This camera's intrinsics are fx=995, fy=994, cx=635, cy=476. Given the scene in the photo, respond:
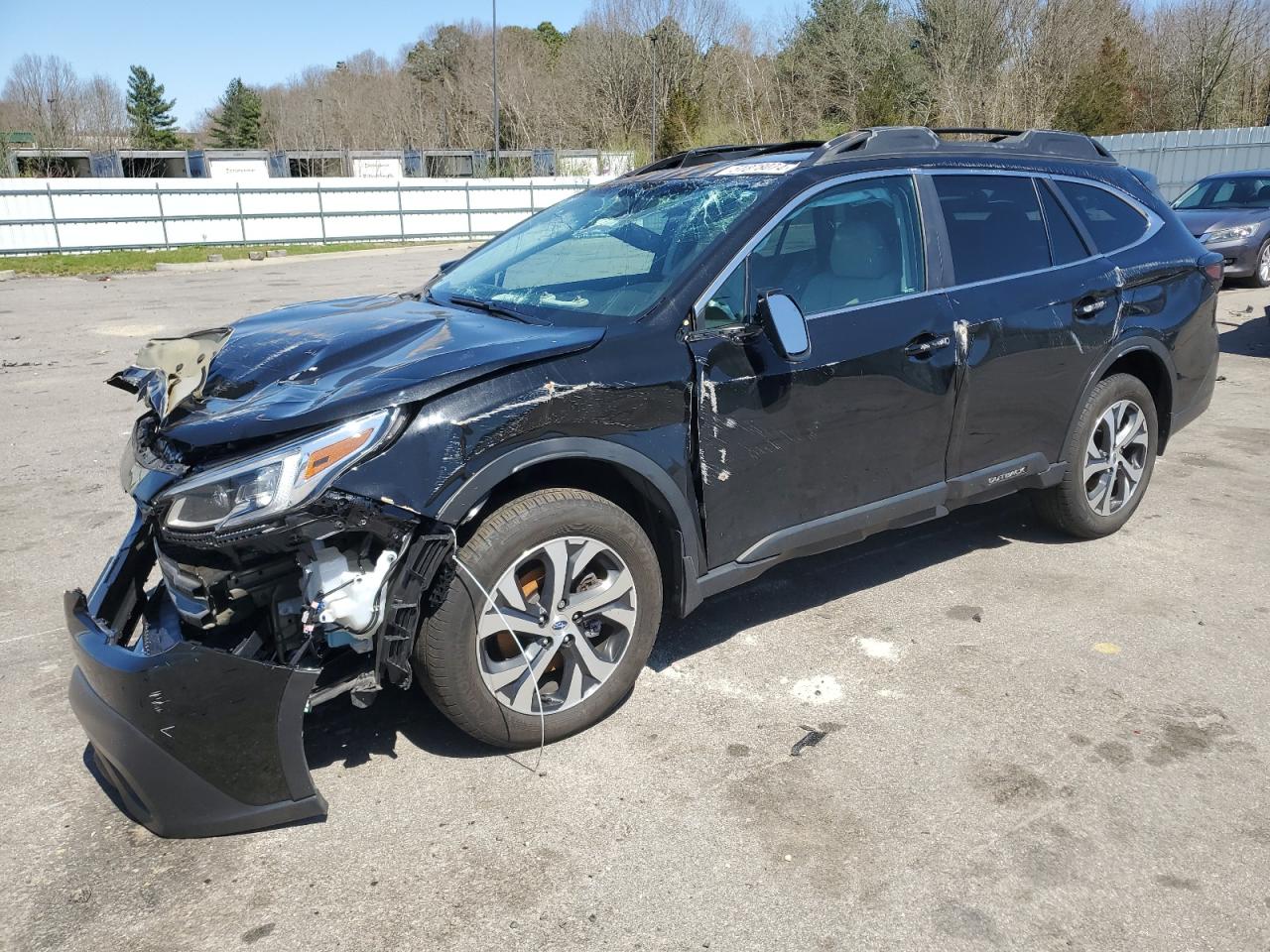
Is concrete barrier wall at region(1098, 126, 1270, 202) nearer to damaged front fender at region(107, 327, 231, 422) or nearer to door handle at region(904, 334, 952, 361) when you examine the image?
door handle at region(904, 334, 952, 361)

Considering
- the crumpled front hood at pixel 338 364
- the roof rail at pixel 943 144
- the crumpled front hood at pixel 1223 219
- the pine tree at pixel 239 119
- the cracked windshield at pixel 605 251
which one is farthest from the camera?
the pine tree at pixel 239 119

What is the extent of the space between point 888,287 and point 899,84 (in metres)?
40.4

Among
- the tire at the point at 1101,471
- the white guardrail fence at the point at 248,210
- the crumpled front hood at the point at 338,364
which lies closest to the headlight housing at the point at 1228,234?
the tire at the point at 1101,471

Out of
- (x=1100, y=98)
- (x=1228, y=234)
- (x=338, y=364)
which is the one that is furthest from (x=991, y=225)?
(x=1100, y=98)

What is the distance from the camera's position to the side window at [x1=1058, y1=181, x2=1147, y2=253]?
4797 mm

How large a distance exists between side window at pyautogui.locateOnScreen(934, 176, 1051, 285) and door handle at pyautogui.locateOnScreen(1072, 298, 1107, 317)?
0.83ft

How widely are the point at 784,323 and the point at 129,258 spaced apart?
25.2 meters

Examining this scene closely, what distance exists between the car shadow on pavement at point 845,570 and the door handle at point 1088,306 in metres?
1.24

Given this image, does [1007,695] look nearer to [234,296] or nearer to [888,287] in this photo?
[888,287]

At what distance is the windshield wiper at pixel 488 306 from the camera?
3676mm

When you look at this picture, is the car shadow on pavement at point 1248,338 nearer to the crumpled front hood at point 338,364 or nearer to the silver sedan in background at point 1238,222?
the silver sedan in background at point 1238,222

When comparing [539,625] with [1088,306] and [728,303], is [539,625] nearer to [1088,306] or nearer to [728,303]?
[728,303]

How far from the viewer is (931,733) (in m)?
3.42

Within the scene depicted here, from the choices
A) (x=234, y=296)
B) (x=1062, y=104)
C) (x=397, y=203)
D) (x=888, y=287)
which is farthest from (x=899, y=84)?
(x=888, y=287)
